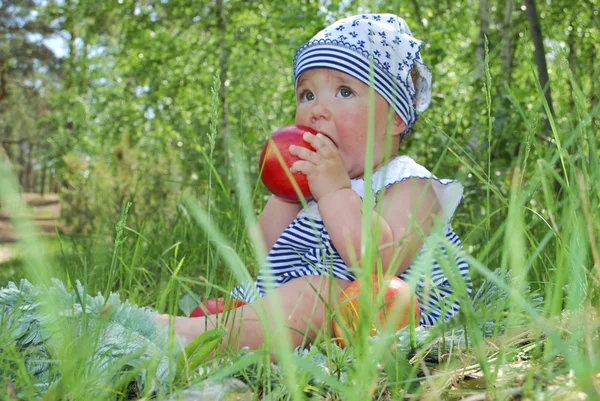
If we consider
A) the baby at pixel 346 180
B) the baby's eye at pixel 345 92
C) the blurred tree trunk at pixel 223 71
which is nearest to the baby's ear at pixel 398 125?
the baby at pixel 346 180

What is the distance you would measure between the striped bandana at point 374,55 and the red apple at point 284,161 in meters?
0.25

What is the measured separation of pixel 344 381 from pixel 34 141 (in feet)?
115

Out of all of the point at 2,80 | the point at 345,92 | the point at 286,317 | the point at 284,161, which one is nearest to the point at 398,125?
the point at 345,92

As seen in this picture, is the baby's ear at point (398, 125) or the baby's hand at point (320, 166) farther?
the baby's ear at point (398, 125)

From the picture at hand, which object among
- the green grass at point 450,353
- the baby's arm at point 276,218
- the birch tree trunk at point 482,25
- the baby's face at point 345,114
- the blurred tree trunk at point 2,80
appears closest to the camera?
the green grass at point 450,353

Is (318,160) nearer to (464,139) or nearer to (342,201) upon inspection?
(342,201)

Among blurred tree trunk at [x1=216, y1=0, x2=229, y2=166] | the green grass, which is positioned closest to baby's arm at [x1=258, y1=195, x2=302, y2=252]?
the green grass

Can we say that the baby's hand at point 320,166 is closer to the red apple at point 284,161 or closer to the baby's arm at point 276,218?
the red apple at point 284,161

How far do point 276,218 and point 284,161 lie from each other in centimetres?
42

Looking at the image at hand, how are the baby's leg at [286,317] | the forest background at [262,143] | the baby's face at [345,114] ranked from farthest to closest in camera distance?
1. the baby's face at [345,114]
2. the baby's leg at [286,317]
3. the forest background at [262,143]

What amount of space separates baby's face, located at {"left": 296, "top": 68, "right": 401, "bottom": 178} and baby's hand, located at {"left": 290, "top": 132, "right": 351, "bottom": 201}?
10 cm

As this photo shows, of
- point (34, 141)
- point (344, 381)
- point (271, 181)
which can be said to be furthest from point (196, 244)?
point (34, 141)

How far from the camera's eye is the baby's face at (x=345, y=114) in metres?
2.01

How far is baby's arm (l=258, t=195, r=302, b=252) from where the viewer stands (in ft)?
7.50
